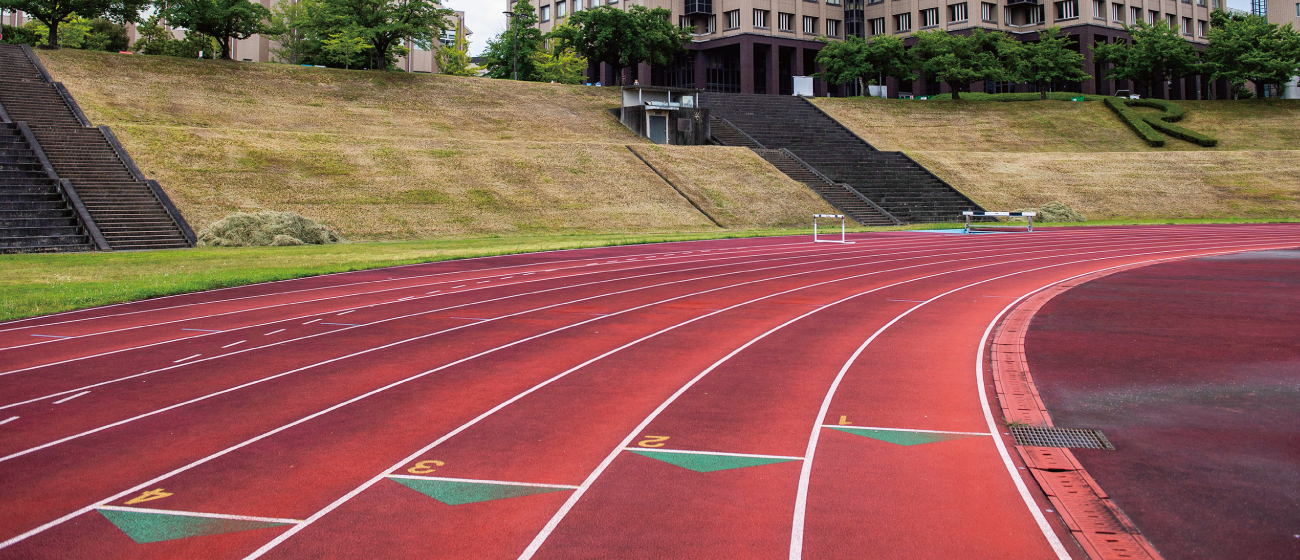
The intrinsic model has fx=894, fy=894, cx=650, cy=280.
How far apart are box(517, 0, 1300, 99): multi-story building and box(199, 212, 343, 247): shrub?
4810 centimetres

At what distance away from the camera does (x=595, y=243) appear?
2694 centimetres

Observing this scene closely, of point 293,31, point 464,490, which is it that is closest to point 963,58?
point 293,31

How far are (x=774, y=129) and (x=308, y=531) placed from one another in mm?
49335

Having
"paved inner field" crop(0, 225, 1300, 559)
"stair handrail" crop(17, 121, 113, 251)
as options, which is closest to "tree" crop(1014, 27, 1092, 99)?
"paved inner field" crop(0, 225, 1300, 559)

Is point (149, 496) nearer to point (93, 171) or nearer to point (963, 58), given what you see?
point (93, 171)

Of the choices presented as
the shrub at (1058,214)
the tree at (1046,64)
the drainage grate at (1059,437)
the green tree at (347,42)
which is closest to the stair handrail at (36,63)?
the green tree at (347,42)

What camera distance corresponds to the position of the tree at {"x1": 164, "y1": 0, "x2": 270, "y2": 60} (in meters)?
51.1

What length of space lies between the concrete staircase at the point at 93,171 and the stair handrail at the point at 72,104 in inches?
1.5

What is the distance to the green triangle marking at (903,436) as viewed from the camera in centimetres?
663

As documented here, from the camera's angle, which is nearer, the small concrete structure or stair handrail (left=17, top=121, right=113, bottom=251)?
stair handrail (left=17, top=121, right=113, bottom=251)

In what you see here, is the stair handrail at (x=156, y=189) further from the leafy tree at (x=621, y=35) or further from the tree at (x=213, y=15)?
the leafy tree at (x=621, y=35)

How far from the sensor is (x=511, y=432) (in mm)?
6895

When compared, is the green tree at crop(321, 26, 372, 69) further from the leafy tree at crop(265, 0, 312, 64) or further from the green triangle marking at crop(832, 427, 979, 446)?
the green triangle marking at crop(832, 427, 979, 446)

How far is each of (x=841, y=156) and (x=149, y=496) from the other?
4500 centimetres
